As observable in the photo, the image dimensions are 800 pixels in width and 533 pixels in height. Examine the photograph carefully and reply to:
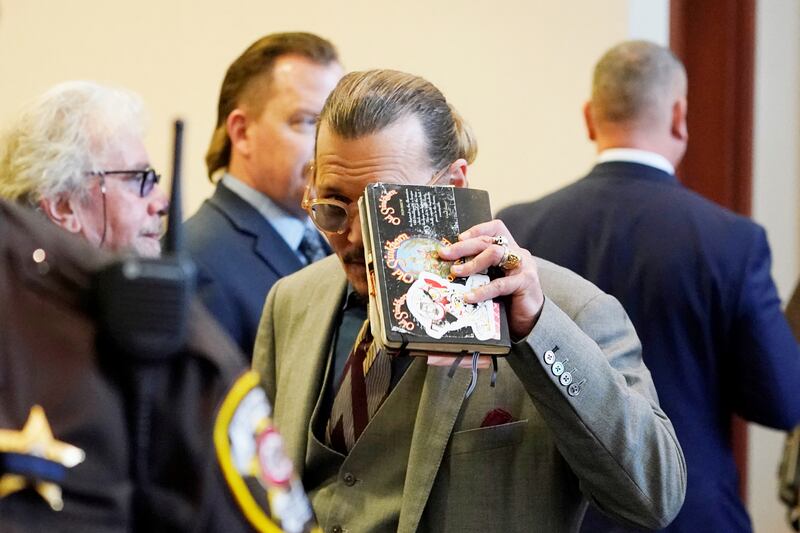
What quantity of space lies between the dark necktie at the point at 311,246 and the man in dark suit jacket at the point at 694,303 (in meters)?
0.49

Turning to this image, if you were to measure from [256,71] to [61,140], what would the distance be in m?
0.90

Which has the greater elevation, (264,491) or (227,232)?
(264,491)

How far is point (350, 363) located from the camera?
1.94 meters

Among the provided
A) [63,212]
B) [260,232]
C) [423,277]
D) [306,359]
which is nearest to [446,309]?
[423,277]

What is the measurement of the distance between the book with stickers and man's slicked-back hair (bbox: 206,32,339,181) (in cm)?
159

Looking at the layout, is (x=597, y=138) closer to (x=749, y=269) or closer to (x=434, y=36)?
(x=749, y=269)

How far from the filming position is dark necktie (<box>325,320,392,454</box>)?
1.86 m

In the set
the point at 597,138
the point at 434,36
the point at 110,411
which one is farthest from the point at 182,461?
the point at 434,36

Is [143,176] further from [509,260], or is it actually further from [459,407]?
[509,260]

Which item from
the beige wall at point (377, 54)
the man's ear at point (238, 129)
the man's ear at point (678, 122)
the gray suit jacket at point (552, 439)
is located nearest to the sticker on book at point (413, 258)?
the gray suit jacket at point (552, 439)

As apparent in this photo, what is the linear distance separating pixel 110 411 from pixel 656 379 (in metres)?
2.18

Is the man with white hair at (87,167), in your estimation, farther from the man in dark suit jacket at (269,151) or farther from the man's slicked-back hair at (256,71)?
the man's slicked-back hair at (256,71)

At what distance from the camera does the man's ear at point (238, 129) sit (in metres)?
3.14

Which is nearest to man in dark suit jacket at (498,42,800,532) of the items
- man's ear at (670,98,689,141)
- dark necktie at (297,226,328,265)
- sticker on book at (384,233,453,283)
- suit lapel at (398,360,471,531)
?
man's ear at (670,98,689,141)
